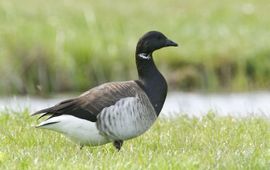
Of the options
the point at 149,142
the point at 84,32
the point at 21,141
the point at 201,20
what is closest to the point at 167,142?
the point at 149,142

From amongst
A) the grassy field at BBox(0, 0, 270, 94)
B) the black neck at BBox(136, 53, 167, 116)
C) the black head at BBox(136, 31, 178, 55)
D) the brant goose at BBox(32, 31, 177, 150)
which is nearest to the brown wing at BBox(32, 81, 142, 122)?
the brant goose at BBox(32, 31, 177, 150)

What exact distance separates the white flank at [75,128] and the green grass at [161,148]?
140 millimetres

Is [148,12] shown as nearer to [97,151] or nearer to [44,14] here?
[44,14]

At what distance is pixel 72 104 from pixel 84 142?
38 cm

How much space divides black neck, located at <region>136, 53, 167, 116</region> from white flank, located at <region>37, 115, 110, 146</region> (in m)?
0.79

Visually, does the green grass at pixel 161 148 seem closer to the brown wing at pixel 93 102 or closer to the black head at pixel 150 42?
the brown wing at pixel 93 102

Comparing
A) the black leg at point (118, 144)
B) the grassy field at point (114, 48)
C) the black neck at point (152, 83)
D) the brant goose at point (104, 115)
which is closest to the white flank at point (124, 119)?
the brant goose at point (104, 115)

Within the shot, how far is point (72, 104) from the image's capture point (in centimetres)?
831

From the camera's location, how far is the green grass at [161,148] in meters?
7.28

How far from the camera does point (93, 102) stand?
8320 mm

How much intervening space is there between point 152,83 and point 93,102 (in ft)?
2.63

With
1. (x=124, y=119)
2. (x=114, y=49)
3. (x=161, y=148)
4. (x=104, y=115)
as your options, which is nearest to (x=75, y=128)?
(x=104, y=115)

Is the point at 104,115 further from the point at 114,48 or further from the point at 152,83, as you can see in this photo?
the point at 114,48

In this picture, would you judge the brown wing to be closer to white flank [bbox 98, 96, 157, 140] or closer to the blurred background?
white flank [bbox 98, 96, 157, 140]
